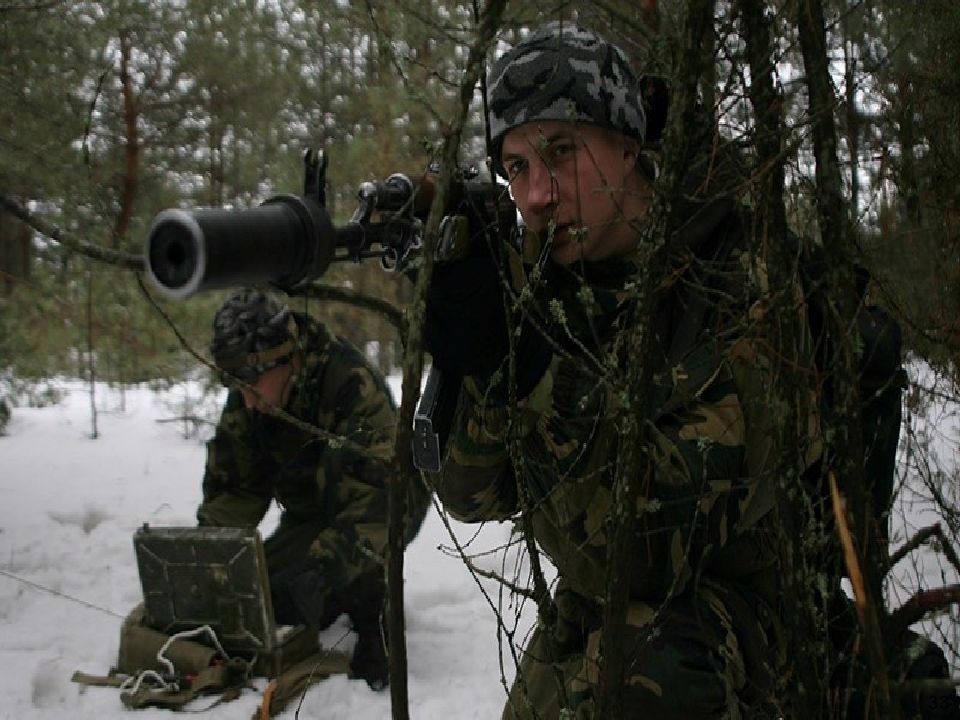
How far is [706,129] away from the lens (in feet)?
3.78

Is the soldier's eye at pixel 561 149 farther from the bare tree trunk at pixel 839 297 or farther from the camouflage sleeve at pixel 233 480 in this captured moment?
the camouflage sleeve at pixel 233 480

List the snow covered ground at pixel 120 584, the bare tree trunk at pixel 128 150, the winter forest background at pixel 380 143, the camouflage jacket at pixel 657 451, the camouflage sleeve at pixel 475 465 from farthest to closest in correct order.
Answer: the bare tree trunk at pixel 128 150, the snow covered ground at pixel 120 584, the camouflage sleeve at pixel 475 465, the camouflage jacket at pixel 657 451, the winter forest background at pixel 380 143

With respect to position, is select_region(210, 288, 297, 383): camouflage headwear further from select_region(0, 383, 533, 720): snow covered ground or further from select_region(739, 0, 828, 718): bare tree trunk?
select_region(739, 0, 828, 718): bare tree trunk

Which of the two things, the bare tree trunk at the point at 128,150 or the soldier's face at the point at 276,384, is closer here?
the soldier's face at the point at 276,384

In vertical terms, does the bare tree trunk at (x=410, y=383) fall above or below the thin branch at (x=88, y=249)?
below

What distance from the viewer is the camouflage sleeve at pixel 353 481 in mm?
4094

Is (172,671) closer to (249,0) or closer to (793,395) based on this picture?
(793,395)

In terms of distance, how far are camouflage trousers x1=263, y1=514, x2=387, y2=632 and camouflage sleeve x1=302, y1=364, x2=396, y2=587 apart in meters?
0.06

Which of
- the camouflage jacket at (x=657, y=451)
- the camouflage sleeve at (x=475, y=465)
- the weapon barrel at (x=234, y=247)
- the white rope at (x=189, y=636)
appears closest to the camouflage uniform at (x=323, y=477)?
the white rope at (x=189, y=636)

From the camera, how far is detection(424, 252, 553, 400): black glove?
1.62 metres

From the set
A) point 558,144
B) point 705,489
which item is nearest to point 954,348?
point 705,489

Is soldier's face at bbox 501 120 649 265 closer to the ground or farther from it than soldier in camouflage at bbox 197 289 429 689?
farther from it

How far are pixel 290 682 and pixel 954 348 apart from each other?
2.79 meters

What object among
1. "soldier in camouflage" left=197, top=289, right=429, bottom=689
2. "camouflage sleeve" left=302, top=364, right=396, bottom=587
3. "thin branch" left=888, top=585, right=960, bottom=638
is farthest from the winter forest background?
"camouflage sleeve" left=302, top=364, right=396, bottom=587
